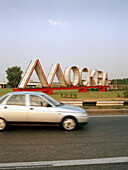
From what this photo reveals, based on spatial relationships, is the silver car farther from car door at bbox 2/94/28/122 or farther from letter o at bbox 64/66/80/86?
letter o at bbox 64/66/80/86

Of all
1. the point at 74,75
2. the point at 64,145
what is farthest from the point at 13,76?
the point at 64,145

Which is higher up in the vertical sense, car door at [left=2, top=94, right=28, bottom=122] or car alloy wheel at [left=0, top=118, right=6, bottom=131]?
car door at [left=2, top=94, right=28, bottom=122]

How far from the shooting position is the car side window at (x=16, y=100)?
245 inches

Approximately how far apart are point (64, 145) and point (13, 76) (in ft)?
307

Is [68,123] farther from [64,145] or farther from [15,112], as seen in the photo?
[15,112]

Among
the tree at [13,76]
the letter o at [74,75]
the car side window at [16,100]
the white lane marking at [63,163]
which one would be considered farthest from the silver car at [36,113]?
the tree at [13,76]

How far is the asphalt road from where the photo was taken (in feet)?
12.5

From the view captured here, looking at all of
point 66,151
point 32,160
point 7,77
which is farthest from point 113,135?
point 7,77

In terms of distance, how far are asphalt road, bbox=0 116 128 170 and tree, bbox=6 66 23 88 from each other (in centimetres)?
9111

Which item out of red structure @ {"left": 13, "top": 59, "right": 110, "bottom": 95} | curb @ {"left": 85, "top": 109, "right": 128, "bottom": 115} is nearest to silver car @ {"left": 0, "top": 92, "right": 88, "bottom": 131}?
curb @ {"left": 85, "top": 109, "right": 128, "bottom": 115}

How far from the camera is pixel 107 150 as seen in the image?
13.9 ft

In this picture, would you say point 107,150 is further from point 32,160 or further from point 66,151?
point 32,160

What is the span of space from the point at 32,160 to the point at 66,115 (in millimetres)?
2620

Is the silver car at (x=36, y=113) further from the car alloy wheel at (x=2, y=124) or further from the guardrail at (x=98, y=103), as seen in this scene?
the guardrail at (x=98, y=103)
